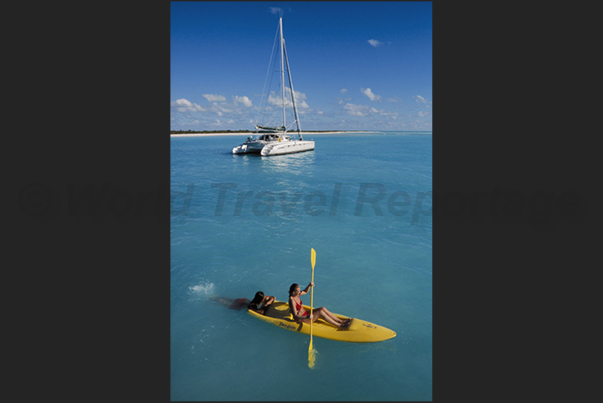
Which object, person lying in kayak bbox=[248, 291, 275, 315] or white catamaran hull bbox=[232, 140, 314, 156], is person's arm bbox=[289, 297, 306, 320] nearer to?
person lying in kayak bbox=[248, 291, 275, 315]

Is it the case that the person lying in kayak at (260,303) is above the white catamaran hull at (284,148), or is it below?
below

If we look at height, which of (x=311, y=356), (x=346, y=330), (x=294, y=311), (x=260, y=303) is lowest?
(x=311, y=356)

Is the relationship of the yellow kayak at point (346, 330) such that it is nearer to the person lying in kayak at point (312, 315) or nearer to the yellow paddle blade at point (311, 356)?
the person lying in kayak at point (312, 315)

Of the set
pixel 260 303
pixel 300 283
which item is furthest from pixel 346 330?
pixel 300 283

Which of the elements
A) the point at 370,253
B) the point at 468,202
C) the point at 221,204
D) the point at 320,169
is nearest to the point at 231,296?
the point at 370,253

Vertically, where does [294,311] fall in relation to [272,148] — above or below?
below

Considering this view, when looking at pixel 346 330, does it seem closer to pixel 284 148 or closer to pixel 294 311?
pixel 294 311

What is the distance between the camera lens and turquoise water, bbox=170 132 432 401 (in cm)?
701

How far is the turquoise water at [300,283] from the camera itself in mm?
7012

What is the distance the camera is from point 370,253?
13.6m

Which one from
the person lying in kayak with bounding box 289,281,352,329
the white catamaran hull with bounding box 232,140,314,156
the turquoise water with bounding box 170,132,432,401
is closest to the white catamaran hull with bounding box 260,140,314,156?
the white catamaran hull with bounding box 232,140,314,156

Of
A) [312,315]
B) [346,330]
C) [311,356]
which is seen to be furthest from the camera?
[312,315]

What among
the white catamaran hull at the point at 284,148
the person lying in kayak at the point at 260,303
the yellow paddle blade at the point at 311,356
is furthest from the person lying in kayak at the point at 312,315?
the white catamaran hull at the point at 284,148

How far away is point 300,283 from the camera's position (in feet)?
36.3
